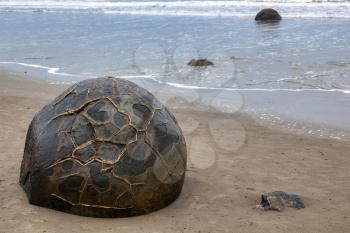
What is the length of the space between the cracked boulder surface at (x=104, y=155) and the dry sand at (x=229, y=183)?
116 mm

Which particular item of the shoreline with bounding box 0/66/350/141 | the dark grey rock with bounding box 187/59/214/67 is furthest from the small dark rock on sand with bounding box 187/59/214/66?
the shoreline with bounding box 0/66/350/141

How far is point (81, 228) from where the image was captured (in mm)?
3904

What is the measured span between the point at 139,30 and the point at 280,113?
10.5 metres

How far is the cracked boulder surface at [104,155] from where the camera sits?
4070 millimetres

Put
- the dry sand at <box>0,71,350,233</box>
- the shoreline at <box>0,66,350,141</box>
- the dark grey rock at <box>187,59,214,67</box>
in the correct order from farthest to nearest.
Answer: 1. the dark grey rock at <box>187,59,214,67</box>
2. the shoreline at <box>0,66,350,141</box>
3. the dry sand at <box>0,71,350,233</box>

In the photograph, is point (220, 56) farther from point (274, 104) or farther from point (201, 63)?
point (274, 104)

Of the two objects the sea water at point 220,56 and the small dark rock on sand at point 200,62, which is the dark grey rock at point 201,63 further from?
the sea water at point 220,56

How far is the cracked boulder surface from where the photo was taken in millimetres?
4070

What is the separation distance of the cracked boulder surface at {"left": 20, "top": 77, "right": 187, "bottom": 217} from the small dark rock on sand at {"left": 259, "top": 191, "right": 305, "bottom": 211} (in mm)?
743

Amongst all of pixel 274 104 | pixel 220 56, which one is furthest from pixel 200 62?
pixel 274 104

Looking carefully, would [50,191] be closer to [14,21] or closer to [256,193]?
[256,193]

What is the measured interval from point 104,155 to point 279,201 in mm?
1526

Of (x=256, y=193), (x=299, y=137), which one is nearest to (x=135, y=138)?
(x=256, y=193)

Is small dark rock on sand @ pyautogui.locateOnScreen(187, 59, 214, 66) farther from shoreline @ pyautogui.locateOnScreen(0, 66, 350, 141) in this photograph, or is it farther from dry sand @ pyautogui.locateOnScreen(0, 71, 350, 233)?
dry sand @ pyautogui.locateOnScreen(0, 71, 350, 233)
